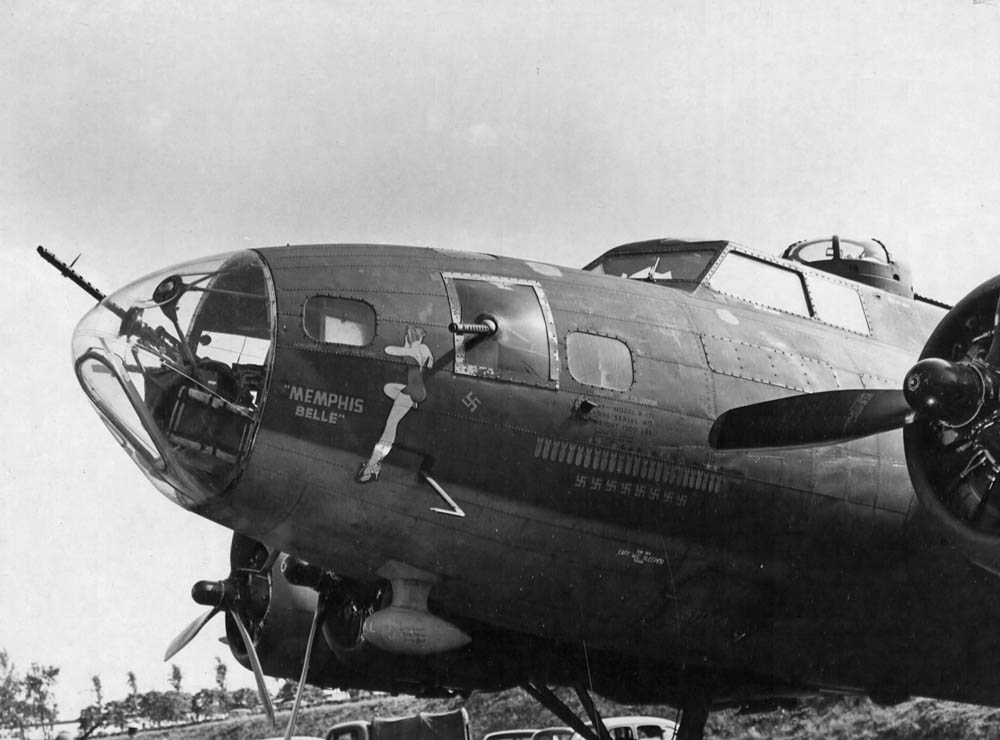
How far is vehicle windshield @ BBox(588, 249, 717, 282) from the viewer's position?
31.9ft

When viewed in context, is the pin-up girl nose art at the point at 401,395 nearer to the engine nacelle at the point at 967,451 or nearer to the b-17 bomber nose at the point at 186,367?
the b-17 bomber nose at the point at 186,367

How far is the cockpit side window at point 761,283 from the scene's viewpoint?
31.8ft

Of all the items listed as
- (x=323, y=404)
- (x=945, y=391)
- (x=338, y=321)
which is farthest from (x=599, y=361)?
(x=945, y=391)

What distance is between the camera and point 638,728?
22.1 meters

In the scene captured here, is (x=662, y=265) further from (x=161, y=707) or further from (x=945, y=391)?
(x=161, y=707)

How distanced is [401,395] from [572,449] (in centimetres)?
121

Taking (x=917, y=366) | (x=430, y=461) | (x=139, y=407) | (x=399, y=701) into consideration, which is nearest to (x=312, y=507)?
(x=430, y=461)

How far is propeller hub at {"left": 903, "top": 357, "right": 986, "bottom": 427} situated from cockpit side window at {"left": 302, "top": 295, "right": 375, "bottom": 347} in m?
3.33

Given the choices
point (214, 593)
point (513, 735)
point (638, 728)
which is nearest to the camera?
point (214, 593)

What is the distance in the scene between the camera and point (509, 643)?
32.1ft

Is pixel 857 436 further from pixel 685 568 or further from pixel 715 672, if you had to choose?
pixel 715 672

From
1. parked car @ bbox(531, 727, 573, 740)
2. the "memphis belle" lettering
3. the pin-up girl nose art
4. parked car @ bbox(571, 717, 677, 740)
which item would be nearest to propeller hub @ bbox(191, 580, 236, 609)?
the pin-up girl nose art

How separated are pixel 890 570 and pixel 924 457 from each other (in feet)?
5.03

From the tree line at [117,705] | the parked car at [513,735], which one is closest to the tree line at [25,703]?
the tree line at [117,705]
